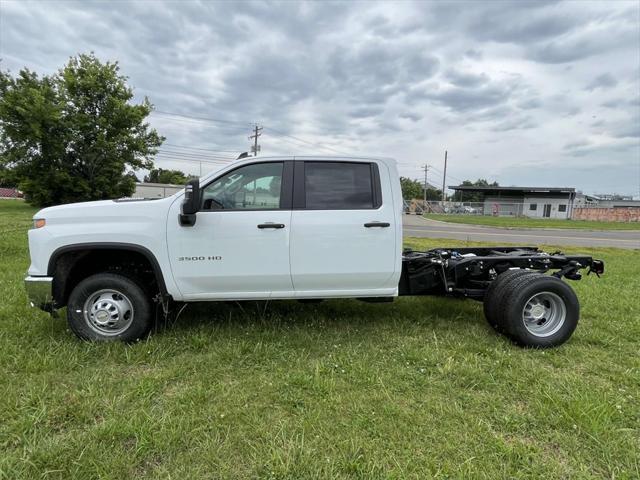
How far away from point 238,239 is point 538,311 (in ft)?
10.2

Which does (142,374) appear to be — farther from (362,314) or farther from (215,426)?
(362,314)

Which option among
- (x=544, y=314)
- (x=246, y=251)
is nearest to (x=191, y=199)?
(x=246, y=251)

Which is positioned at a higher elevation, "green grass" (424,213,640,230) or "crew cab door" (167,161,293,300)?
"crew cab door" (167,161,293,300)

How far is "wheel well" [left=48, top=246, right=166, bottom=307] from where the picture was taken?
387 centimetres

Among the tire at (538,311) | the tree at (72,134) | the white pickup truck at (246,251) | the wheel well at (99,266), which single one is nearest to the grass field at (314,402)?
the tire at (538,311)

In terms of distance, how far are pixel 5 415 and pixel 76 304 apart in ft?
4.07

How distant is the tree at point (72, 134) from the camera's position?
29.9 m

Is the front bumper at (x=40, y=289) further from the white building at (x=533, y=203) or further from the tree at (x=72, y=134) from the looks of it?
the white building at (x=533, y=203)

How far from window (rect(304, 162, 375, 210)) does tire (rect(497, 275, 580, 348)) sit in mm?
1664

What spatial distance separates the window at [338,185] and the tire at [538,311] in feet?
5.46

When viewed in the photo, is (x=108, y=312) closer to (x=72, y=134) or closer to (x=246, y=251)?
(x=246, y=251)

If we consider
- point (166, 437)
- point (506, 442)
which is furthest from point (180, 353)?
point (506, 442)

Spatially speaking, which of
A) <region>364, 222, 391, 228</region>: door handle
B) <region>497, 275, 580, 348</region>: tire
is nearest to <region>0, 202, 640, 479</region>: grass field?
<region>497, 275, 580, 348</region>: tire

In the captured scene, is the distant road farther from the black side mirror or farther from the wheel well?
the black side mirror
